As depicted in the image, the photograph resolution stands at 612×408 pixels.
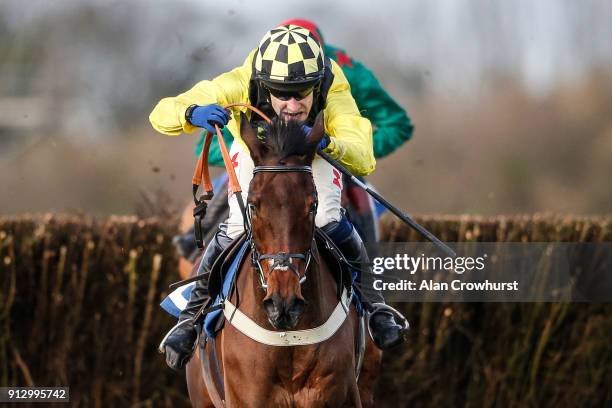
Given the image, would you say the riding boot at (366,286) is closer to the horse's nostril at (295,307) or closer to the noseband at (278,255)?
the noseband at (278,255)

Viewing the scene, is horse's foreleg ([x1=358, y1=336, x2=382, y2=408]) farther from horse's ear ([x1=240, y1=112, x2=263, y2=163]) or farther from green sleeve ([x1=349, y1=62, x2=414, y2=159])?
green sleeve ([x1=349, y1=62, x2=414, y2=159])

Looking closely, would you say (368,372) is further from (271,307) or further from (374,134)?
(374,134)

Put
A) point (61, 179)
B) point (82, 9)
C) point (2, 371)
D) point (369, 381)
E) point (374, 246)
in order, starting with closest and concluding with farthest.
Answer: point (369, 381), point (374, 246), point (2, 371), point (61, 179), point (82, 9)

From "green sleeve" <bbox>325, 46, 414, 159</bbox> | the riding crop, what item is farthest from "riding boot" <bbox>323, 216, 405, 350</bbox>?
"green sleeve" <bbox>325, 46, 414, 159</bbox>

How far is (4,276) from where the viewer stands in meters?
8.91

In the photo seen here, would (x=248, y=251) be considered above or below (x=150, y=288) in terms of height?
above

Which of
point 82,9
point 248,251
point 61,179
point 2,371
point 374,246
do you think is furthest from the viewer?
point 82,9

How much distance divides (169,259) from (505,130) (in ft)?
44.8

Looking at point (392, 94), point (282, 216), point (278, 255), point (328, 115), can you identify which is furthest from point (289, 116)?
point (392, 94)

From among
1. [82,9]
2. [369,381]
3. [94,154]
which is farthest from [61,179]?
[369,381]

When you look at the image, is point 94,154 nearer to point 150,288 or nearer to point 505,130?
point 505,130

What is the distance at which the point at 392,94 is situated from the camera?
21.5 metres

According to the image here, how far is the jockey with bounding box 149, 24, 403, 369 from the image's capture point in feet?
19.0

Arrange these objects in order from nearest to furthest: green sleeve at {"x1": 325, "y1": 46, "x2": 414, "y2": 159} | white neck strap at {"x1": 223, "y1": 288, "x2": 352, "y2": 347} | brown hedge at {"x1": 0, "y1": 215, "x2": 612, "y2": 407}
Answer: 1. white neck strap at {"x1": 223, "y1": 288, "x2": 352, "y2": 347}
2. green sleeve at {"x1": 325, "y1": 46, "x2": 414, "y2": 159}
3. brown hedge at {"x1": 0, "y1": 215, "x2": 612, "y2": 407}
